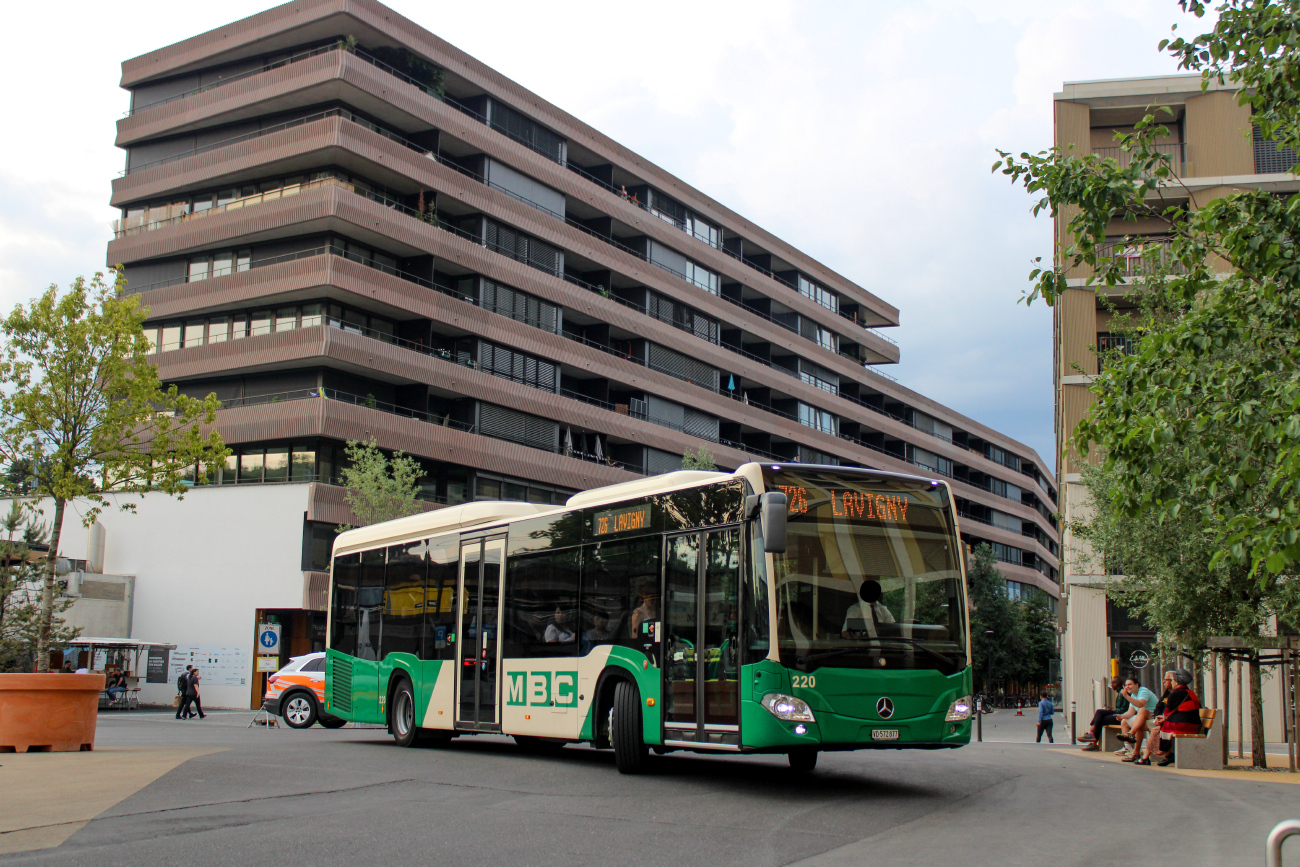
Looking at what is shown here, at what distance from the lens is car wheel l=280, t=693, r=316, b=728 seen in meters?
26.5

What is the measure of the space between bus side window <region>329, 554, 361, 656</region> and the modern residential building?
22.9m

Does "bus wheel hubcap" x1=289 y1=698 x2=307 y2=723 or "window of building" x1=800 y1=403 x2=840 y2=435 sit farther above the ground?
"window of building" x1=800 y1=403 x2=840 y2=435

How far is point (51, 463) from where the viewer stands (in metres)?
22.7

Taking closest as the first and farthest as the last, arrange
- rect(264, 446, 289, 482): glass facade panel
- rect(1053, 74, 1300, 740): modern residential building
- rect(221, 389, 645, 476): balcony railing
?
rect(1053, 74, 1300, 740): modern residential building → rect(264, 446, 289, 482): glass facade panel → rect(221, 389, 645, 476): balcony railing

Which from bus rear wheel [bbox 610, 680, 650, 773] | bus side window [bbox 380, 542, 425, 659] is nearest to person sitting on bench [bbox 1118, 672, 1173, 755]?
bus rear wheel [bbox 610, 680, 650, 773]

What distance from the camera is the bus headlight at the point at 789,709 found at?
1102 centimetres

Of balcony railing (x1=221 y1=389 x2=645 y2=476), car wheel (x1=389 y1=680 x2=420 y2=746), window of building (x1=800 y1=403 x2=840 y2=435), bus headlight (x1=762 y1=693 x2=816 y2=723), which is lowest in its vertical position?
car wheel (x1=389 y1=680 x2=420 y2=746)

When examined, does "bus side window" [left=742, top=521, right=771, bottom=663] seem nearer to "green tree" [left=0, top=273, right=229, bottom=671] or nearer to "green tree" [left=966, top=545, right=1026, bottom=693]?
"green tree" [left=0, top=273, right=229, bottom=671]

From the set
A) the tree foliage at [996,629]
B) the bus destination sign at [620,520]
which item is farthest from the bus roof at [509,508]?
the tree foliage at [996,629]

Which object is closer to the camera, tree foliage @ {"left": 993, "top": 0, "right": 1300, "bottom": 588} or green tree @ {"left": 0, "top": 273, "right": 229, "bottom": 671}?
tree foliage @ {"left": 993, "top": 0, "right": 1300, "bottom": 588}

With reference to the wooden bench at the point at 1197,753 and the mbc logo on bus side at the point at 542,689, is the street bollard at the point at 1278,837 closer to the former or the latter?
the mbc logo on bus side at the point at 542,689

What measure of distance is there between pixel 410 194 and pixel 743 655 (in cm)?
3993

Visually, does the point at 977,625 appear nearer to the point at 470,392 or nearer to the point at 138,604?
the point at 470,392

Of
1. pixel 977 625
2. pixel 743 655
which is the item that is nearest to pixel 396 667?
pixel 743 655
